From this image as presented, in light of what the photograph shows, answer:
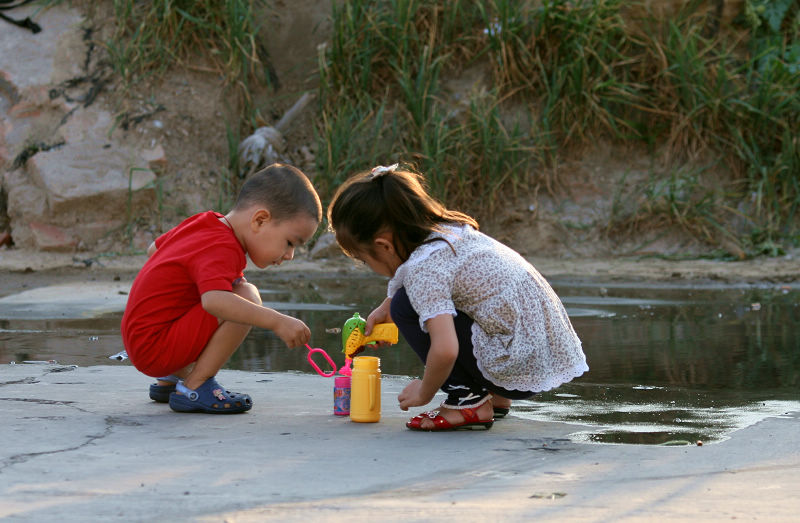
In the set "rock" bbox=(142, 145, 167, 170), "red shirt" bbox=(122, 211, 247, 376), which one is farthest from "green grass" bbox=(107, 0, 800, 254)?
"red shirt" bbox=(122, 211, 247, 376)

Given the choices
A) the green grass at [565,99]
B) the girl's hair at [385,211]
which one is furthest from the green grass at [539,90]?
the girl's hair at [385,211]

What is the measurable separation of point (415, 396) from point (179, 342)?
76 centimetres

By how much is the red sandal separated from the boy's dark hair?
69cm

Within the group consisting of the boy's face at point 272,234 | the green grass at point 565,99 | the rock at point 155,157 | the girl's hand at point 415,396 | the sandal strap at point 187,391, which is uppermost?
the green grass at point 565,99

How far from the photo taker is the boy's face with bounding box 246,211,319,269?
302 centimetres

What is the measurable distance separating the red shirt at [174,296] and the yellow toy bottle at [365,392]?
0.47 meters

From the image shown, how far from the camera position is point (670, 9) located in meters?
9.44

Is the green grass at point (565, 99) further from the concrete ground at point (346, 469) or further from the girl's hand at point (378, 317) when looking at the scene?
the concrete ground at point (346, 469)

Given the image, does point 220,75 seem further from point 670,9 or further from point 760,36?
point 760,36

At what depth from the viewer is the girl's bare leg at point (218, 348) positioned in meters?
2.99

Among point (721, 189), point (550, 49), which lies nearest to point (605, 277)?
point (721, 189)

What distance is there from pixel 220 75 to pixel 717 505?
8408mm

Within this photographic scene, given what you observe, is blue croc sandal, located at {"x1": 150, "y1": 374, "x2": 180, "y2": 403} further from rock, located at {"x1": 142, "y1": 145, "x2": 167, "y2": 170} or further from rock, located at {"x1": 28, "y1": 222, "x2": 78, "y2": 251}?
rock, located at {"x1": 142, "y1": 145, "x2": 167, "y2": 170}

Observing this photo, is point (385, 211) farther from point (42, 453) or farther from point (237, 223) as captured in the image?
point (42, 453)
